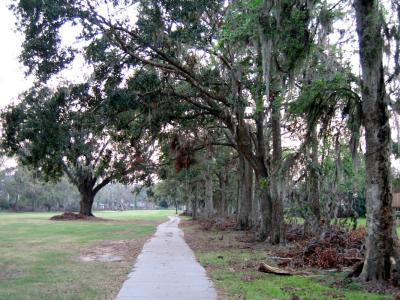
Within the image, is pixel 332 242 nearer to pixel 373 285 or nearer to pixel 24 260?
pixel 373 285

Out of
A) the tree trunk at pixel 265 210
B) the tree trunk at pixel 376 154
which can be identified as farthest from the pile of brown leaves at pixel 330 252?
the tree trunk at pixel 265 210

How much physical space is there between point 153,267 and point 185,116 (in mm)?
9377

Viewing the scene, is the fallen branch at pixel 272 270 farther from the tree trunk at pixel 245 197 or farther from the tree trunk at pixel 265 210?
the tree trunk at pixel 245 197

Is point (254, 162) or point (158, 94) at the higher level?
point (158, 94)

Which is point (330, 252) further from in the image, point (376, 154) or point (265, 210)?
point (265, 210)

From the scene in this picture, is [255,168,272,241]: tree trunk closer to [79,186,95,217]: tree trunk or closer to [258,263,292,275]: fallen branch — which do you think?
[258,263,292,275]: fallen branch

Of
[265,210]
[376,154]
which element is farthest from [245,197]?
[376,154]

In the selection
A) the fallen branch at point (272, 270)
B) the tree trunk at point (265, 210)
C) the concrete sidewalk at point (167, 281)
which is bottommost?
the concrete sidewalk at point (167, 281)

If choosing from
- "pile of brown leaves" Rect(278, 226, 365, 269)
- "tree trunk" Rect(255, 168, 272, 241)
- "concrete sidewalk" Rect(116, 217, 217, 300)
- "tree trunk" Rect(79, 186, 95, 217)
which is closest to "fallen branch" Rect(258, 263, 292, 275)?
"pile of brown leaves" Rect(278, 226, 365, 269)

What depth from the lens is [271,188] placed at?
19141 millimetres

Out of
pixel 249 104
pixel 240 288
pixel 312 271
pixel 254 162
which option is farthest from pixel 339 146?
pixel 254 162

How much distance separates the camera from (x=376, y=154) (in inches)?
372

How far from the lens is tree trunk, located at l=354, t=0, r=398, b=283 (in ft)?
30.3

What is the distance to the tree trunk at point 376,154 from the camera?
923 cm
